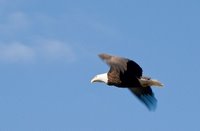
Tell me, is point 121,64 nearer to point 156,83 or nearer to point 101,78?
point 156,83

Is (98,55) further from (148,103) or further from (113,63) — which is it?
(148,103)

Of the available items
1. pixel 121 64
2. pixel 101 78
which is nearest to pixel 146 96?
pixel 101 78

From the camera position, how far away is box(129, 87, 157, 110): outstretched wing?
82.9 feet

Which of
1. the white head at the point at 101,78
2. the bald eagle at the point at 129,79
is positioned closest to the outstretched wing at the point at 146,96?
the bald eagle at the point at 129,79

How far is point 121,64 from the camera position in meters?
22.6

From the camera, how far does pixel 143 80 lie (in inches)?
944

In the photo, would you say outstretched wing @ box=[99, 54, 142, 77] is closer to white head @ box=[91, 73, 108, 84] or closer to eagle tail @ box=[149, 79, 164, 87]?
eagle tail @ box=[149, 79, 164, 87]

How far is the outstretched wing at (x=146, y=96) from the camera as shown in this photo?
25.3m

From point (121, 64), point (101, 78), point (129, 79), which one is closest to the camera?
point (121, 64)

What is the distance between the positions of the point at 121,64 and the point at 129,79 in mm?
1446

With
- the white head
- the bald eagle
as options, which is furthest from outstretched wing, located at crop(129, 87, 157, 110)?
the white head

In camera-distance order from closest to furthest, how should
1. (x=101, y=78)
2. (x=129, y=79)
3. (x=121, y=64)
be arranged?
(x=121, y=64) < (x=129, y=79) < (x=101, y=78)

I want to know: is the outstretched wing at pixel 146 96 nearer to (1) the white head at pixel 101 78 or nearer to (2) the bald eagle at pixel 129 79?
(2) the bald eagle at pixel 129 79

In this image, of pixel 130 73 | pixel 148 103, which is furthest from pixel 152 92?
pixel 130 73
